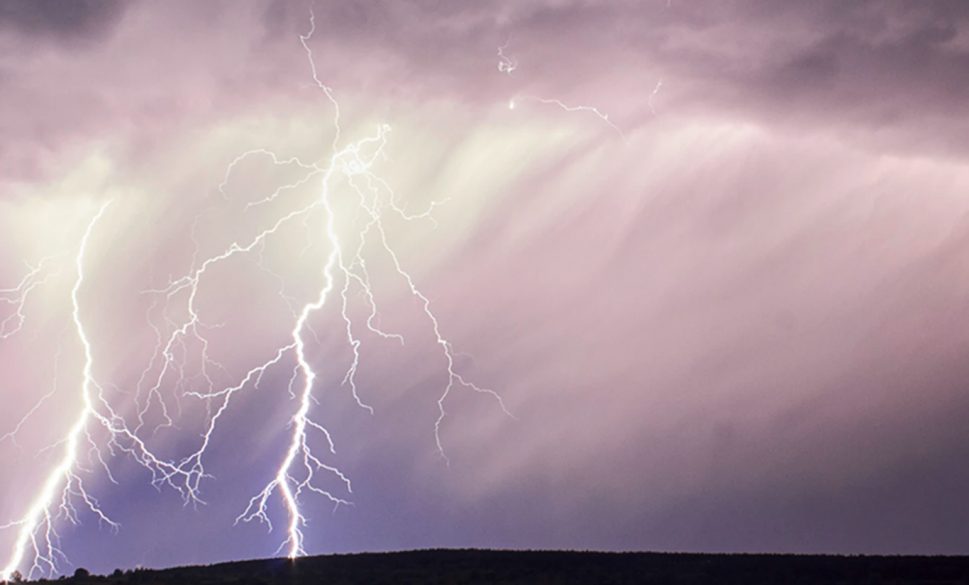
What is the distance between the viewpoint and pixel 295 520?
136 ft

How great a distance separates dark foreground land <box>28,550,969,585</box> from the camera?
132 feet

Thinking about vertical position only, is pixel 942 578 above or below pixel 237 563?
below

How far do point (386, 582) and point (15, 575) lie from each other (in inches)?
698

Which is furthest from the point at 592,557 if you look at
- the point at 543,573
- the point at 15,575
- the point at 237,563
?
the point at 15,575

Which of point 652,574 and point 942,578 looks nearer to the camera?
point 942,578

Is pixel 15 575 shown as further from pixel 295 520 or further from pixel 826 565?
pixel 826 565

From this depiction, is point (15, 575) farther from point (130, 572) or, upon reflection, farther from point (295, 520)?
point (295, 520)

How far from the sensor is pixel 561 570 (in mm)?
43469

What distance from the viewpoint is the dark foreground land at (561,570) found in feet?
132

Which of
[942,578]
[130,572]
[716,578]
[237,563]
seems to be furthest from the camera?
[237,563]

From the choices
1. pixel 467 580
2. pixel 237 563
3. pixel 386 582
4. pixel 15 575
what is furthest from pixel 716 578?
pixel 15 575

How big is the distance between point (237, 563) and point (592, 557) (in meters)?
16.1

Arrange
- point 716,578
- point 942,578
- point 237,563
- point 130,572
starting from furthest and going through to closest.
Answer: point 237,563 → point 130,572 → point 716,578 → point 942,578

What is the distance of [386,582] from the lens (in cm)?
4197
